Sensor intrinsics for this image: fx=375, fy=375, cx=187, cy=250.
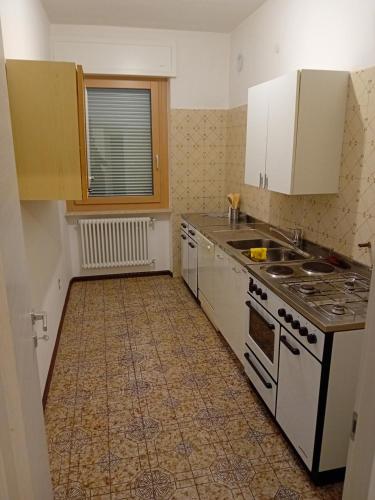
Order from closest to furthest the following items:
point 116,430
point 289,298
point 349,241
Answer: point 289,298
point 116,430
point 349,241

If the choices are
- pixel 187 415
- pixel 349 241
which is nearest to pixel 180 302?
pixel 187 415

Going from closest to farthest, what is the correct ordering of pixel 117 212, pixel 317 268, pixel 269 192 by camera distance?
pixel 317 268 → pixel 269 192 → pixel 117 212

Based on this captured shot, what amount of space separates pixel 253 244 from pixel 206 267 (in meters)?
0.55

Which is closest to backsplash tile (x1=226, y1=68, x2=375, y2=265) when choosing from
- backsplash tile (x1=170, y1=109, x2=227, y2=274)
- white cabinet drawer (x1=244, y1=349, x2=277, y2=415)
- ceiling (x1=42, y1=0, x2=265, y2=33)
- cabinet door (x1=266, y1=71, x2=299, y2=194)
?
cabinet door (x1=266, y1=71, x2=299, y2=194)

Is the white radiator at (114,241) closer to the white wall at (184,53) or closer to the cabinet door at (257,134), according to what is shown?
the white wall at (184,53)

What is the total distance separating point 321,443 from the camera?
176 centimetres

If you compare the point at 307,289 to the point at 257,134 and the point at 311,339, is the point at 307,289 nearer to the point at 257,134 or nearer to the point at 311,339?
the point at 311,339

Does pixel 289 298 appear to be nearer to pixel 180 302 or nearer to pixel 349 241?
pixel 349 241

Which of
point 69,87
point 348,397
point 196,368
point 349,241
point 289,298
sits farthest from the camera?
point 196,368

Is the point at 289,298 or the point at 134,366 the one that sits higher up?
the point at 289,298

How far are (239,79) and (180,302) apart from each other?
2.49m

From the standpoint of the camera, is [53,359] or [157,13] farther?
[157,13]

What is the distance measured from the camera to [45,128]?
2.05 metres

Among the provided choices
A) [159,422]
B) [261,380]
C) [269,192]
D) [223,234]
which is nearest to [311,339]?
[261,380]
